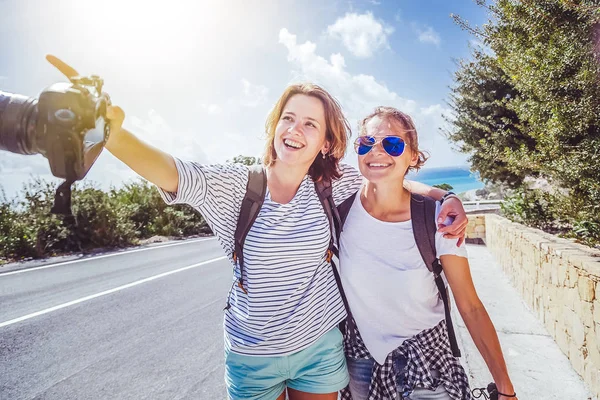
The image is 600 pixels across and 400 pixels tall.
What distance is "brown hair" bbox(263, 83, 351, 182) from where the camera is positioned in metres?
2.03

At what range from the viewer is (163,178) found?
145 cm

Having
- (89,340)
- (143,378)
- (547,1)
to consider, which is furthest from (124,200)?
(547,1)

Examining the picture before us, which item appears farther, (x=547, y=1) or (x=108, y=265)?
(x=108, y=265)

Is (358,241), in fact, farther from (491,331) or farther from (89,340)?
(89,340)

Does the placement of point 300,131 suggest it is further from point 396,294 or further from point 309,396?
point 309,396

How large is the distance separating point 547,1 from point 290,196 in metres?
4.33

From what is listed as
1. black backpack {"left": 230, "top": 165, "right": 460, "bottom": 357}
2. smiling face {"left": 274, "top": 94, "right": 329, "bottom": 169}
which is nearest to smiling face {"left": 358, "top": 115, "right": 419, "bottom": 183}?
black backpack {"left": 230, "top": 165, "right": 460, "bottom": 357}

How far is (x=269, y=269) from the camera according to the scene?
164 cm

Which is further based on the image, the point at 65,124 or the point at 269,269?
the point at 269,269

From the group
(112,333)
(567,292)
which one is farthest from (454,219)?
(112,333)

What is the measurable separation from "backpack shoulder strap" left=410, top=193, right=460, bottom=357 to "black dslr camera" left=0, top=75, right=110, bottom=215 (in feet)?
4.45

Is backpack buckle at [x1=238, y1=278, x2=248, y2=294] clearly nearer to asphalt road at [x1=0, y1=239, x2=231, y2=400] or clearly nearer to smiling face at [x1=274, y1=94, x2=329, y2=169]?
smiling face at [x1=274, y1=94, x2=329, y2=169]

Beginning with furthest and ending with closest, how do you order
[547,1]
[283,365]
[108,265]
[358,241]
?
[108,265] → [547,1] → [358,241] → [283,365]

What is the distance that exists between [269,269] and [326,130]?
896mm
